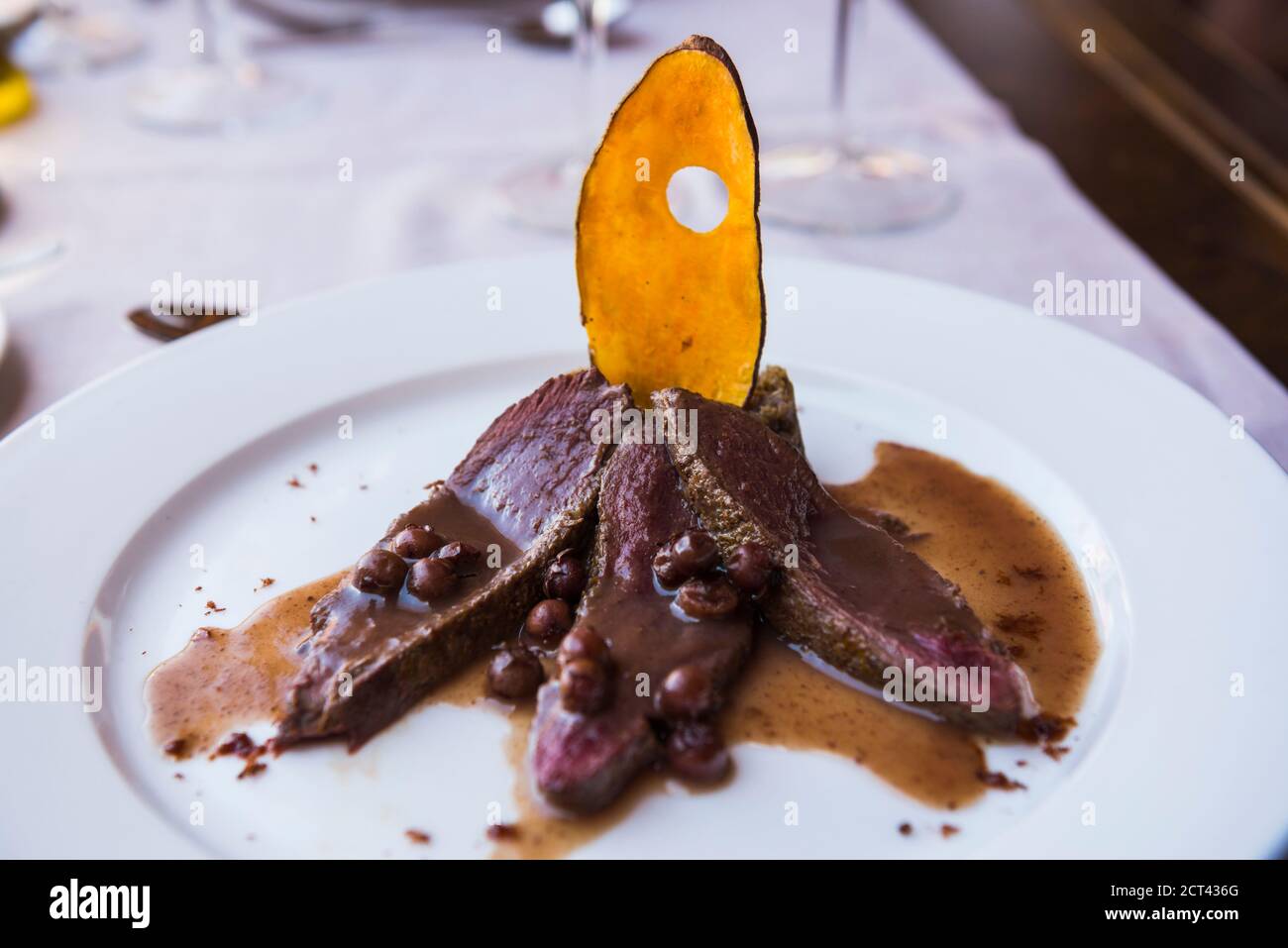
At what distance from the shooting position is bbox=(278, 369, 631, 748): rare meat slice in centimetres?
176

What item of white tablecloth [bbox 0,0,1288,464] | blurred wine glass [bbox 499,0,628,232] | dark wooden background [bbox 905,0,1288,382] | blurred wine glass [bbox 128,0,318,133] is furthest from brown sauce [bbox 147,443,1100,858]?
blurred wine glass [bbox 128,0,318,133]

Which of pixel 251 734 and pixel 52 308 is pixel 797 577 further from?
pixel 52 308

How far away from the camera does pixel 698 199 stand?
136 inches

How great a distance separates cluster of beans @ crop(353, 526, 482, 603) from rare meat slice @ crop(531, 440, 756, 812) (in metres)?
0.22

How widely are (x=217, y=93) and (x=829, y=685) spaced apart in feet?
10.5

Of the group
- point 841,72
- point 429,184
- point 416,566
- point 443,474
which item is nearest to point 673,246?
point 443,474

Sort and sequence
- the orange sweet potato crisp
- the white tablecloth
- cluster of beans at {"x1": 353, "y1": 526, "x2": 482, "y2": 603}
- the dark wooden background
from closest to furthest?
cluster of beans at {"x1": 353, "y1": 526, "x2": 482, "y2": 603} → the orange sweet potato crisp → the white tablecloth → the dark wooden background

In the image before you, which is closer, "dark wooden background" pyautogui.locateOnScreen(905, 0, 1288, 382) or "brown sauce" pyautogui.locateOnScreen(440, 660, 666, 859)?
"brown sauce" pyautogui.locateOnScreen(440, 660, 666, 859)

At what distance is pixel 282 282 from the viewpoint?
312 centimetres

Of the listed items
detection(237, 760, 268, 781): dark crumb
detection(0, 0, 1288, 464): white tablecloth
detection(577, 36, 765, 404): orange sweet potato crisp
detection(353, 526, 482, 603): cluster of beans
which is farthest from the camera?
detection(0, 0, 1288, 464): white tablecloth

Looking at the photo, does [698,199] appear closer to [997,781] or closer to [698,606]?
[698,606]

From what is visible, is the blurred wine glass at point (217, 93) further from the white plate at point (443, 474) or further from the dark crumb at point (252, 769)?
the dark crumb at point (252, 769)

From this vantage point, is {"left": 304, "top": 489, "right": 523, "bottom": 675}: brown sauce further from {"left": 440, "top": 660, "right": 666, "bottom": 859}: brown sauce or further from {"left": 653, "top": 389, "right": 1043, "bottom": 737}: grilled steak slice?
{"left": 653, "top": 389, "right": 1043, "bottom": 737}: grilled steak slice

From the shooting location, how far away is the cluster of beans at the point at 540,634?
180 cm
